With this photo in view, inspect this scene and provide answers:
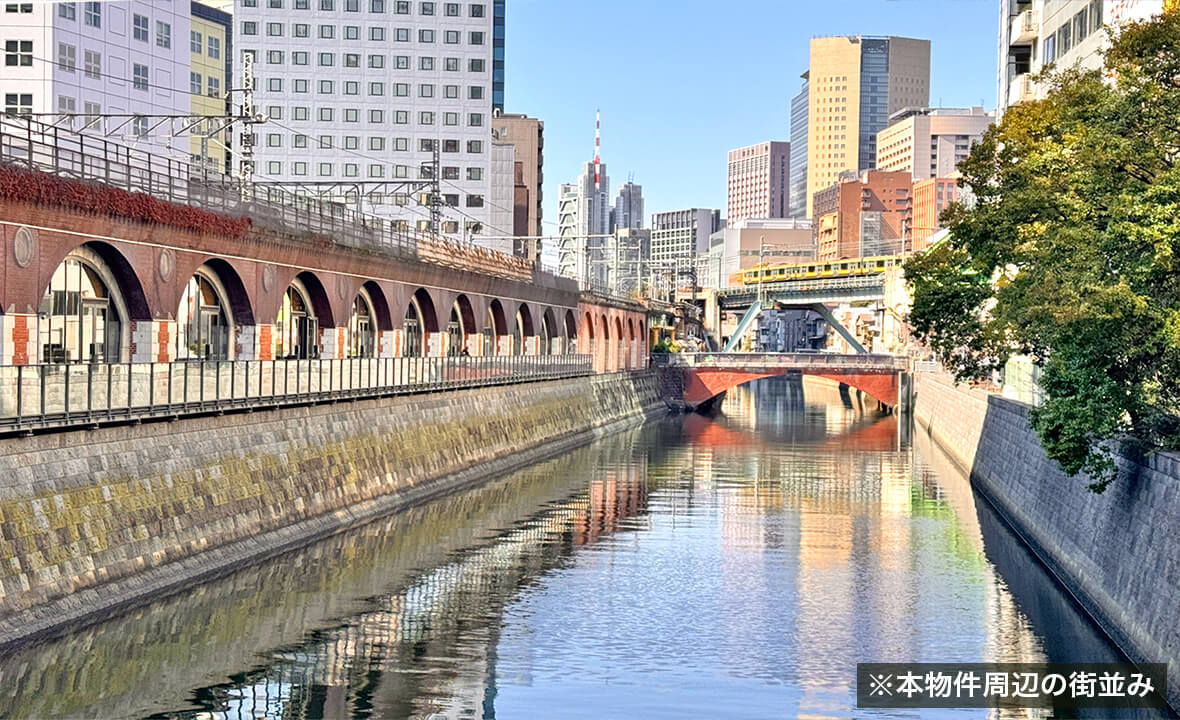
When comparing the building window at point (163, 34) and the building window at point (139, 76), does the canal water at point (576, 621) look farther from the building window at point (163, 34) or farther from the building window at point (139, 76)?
the building window at point (163, 34)

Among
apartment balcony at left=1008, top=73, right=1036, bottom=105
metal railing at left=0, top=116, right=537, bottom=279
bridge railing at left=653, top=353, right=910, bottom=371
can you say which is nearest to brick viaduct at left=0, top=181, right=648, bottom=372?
metal railing at left=0, top=116, right=537, bottom=279

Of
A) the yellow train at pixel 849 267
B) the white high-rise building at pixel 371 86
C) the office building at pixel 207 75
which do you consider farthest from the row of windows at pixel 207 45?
the yellow train at pixel 849 267

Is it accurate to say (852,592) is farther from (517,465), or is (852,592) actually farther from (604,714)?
(517,465)

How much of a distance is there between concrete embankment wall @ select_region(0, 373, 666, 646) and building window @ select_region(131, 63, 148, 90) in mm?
44689

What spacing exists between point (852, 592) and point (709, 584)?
4.15 meters

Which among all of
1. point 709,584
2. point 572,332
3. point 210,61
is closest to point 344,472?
point 709,584

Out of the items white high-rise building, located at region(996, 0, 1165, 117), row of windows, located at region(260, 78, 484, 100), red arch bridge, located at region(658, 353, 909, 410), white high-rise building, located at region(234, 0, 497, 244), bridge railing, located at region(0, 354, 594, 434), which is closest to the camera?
bridge railing, located at region(0, 354, 594, 434)

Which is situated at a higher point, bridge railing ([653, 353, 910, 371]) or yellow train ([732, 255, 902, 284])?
yellow train ([732, 255, 902, 284])

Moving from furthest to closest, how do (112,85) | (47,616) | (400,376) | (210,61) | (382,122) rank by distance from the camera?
(382,122) < (210,61) < (112,85) < (400,376) < (47,616)

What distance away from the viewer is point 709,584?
46406 mm

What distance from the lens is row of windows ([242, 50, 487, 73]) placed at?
500 feet

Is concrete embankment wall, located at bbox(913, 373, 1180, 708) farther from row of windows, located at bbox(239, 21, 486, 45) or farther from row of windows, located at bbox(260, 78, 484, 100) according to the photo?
row of windows, located at bbox(239, 21, 486, 45)

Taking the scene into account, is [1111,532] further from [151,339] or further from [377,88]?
[377,88]

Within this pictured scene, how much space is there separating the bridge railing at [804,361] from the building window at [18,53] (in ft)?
227
